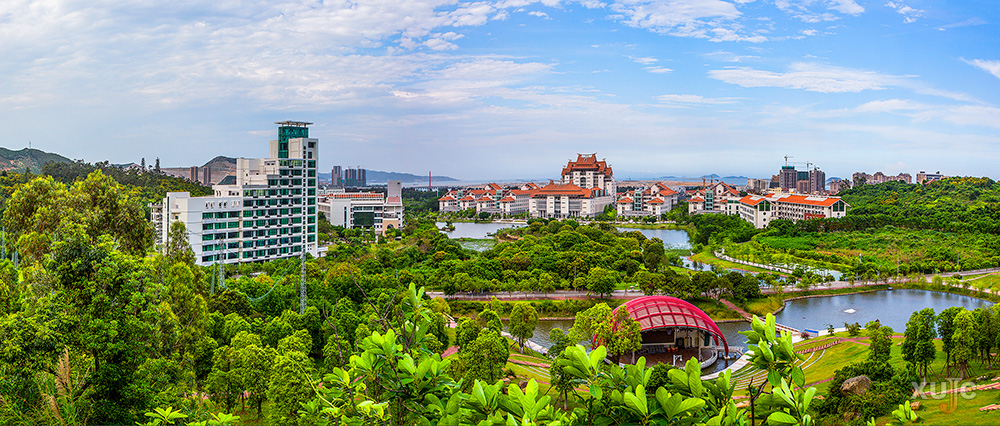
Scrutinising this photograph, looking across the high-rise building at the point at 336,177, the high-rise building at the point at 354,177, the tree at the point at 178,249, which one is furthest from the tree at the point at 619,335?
the high-rise building at the point at 354,177

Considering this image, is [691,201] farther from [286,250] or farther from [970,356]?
[970,356]

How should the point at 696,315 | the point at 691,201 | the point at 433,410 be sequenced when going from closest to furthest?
the point at 433,410 → the point at 696,315 → the point at 691,201

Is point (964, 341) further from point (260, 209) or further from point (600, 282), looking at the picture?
point (260, 209)

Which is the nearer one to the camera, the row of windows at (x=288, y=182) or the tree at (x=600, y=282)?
the tree at (x=600, y=282)

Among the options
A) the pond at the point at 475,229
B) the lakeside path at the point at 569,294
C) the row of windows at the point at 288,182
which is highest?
the row of windows at the point at 288,182

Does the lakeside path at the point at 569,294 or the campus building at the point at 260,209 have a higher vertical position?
the campus building at the point at 260,209

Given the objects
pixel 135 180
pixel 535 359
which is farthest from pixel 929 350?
pixel 135 180

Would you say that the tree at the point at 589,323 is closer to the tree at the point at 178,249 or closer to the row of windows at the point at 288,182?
the tree at the point at 178,249
